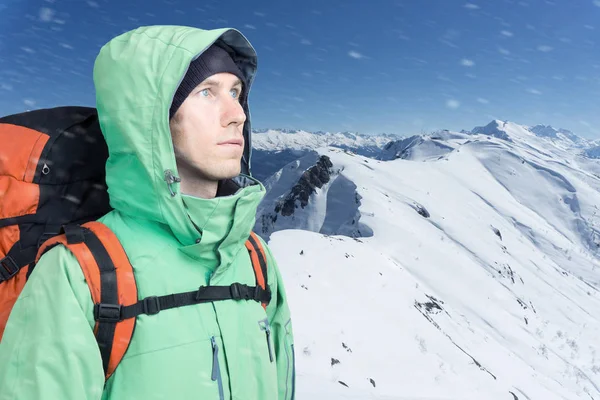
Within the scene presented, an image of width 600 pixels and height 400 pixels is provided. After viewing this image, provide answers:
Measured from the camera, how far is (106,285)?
4.64 ft

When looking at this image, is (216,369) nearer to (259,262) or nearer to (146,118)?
(259,262)

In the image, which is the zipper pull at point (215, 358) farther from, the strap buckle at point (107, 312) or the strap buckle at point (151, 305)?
the strap buckle at point (107, 312)

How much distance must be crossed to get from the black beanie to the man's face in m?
0.02

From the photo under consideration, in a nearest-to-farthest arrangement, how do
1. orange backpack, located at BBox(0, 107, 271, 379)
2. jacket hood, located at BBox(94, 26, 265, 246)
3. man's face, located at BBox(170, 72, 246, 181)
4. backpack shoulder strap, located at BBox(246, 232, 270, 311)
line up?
1. orange backpack, located at BBox(0, 107, 271, 379)
2. jacket hood, located at BBox(94, 26, 265, 246)
3. man's face, located at BBox(170, 72, 246, 181)
4. backpack shoulder strap, located at BBox(246, 232, 270, 311)

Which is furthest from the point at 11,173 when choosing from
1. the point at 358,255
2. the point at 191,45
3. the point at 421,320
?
the point at 358,255

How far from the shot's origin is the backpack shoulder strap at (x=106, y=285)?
1.39m

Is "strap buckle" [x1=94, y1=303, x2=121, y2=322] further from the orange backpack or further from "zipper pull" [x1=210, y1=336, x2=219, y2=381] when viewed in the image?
"zipper pull" [x1=210, y1=336, x2=219, y2=381]

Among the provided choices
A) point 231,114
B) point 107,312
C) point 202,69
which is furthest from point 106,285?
point 202,69

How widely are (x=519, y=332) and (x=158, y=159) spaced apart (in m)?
21.7

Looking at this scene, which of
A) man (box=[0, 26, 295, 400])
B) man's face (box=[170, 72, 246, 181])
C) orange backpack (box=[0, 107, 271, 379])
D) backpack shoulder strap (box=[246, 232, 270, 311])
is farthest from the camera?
backpack shoulder strap (box=[246, 232, 270, 311])

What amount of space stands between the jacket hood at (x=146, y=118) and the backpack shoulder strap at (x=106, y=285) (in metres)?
0.23

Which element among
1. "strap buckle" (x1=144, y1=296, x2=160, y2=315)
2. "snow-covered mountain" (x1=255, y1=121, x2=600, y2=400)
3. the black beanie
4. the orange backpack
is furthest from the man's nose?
"snow-covered mountain" (x1=255, y1=121, x2=600, y2=400)

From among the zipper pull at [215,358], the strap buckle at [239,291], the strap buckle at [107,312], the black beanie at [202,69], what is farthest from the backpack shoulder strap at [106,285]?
the black beanie at [202,69]

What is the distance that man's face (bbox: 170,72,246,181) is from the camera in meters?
1.75
